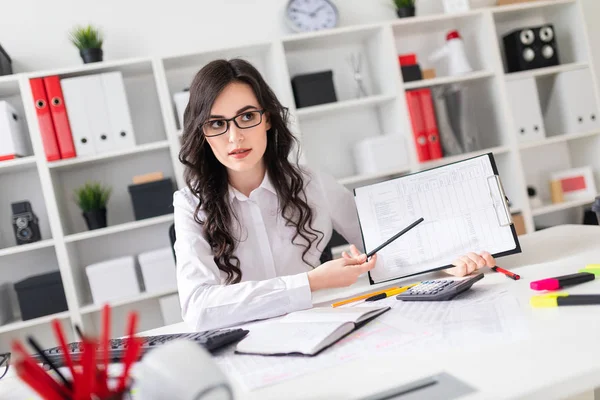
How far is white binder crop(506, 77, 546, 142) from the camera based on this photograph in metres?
3.03

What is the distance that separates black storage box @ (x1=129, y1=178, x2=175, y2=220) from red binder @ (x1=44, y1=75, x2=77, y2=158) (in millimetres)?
347

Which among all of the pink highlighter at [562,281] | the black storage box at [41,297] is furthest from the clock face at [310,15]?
the pink highlighter at [562,281]

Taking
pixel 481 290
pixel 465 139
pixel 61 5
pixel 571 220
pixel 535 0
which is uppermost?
pixel 61 5

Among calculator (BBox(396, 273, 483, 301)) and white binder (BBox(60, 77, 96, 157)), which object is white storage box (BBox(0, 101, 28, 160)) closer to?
white binder (BBox(60, 77, 96, 157))

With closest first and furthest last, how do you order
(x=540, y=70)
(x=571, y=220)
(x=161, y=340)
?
(x=161, y=340)
(x=540, y=70)
(x=571, y=220)

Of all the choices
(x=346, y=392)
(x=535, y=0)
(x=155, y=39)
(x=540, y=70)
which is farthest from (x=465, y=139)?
Result: (x=346, y=392)

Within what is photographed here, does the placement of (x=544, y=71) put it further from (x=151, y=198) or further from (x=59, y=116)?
(x=59, y=116)

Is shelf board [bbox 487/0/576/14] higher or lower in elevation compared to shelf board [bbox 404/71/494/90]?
higher

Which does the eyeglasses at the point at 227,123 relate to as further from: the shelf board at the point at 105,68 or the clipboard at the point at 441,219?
the shelf board at the point at 105,68

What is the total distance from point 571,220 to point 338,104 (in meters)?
1.79

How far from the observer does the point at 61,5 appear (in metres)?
2.83

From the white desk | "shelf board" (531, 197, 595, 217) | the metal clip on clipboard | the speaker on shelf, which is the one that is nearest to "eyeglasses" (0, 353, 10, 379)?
the white desk

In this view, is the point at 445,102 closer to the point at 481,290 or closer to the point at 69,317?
the point at 481,290

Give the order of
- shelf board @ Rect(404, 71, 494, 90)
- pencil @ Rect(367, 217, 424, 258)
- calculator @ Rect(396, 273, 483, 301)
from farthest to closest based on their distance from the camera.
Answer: shelf board @ Rect(404, 71, 494, 90), pencil @ Rect(367, 217, 424, 258), calculator @ Rect(396, 273, 483, 301)
